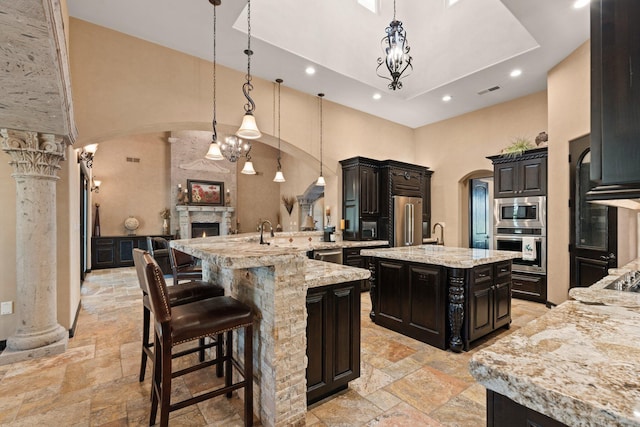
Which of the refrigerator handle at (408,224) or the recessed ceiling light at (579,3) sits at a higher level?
the recessed ceiling light at (579,3)

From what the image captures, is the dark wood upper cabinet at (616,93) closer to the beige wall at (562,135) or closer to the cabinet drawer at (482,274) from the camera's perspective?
the cabinet drawer at (482,274)

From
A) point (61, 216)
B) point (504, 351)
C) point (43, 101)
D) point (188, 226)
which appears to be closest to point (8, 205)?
point (61, 216)

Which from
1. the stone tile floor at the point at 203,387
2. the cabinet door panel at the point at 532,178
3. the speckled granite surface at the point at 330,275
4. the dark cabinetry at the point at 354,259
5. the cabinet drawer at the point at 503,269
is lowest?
the stone tile floor at the point at 203,387

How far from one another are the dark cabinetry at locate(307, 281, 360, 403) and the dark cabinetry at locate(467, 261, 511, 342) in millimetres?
1423

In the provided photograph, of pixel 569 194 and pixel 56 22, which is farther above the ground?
pixel 56 22

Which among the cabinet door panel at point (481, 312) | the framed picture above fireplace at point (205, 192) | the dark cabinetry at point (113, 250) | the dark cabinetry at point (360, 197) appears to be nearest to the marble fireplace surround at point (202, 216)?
the framed picture above fireplace at point (205, 192)

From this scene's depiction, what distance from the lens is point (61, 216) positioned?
3428 mm

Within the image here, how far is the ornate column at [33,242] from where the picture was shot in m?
2.91

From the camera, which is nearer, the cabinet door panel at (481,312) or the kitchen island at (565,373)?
Answer: the kitchen island at (565,373)

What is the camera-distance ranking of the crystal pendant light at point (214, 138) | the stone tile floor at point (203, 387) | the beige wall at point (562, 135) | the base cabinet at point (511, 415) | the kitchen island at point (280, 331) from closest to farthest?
the base cabinet at point (511, 415) → the kitchen island at point (280, 331) → the stone tile floor at point (203, 387) → the crystal pendant light at point (214, 138) → the beige wall at point (562, 135)

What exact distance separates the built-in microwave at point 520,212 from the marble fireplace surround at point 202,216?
779 cm

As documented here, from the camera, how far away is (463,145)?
6656 mm

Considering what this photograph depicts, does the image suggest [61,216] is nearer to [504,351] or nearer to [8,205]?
[8,205]

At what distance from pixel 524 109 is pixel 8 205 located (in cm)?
784
